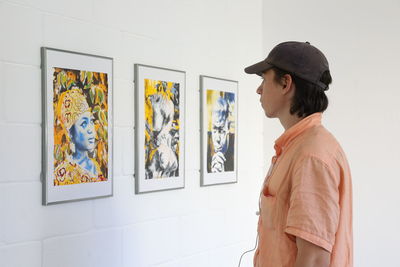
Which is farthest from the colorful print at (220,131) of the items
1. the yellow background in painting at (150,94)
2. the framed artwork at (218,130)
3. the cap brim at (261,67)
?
the cap brim at (261,67)

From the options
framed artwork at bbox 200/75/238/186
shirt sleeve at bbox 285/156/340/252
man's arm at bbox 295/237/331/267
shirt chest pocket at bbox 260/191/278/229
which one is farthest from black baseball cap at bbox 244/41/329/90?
framed artwork at bbox 200/75/238/186

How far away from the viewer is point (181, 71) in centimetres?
225

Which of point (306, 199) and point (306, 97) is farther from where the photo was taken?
point (306, 97)

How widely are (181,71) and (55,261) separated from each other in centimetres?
112

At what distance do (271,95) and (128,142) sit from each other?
2.70ft

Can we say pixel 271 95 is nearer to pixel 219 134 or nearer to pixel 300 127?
pixel 300 127

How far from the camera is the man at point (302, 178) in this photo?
1191mm

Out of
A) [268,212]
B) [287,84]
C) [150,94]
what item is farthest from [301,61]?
[150,94]

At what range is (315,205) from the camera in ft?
3.90

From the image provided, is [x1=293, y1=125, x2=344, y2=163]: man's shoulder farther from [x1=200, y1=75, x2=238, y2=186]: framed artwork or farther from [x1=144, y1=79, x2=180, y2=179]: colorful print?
[x1=200, y1=75, x2=238, y2=186]: framed artwork

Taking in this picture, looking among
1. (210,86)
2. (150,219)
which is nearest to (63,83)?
(150,219)

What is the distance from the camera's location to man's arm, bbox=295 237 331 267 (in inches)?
46.7

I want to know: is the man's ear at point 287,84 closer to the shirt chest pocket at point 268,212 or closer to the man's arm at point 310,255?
the shirt chest pocket at point 268,212

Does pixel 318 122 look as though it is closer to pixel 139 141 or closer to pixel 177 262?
pixel 139 141
